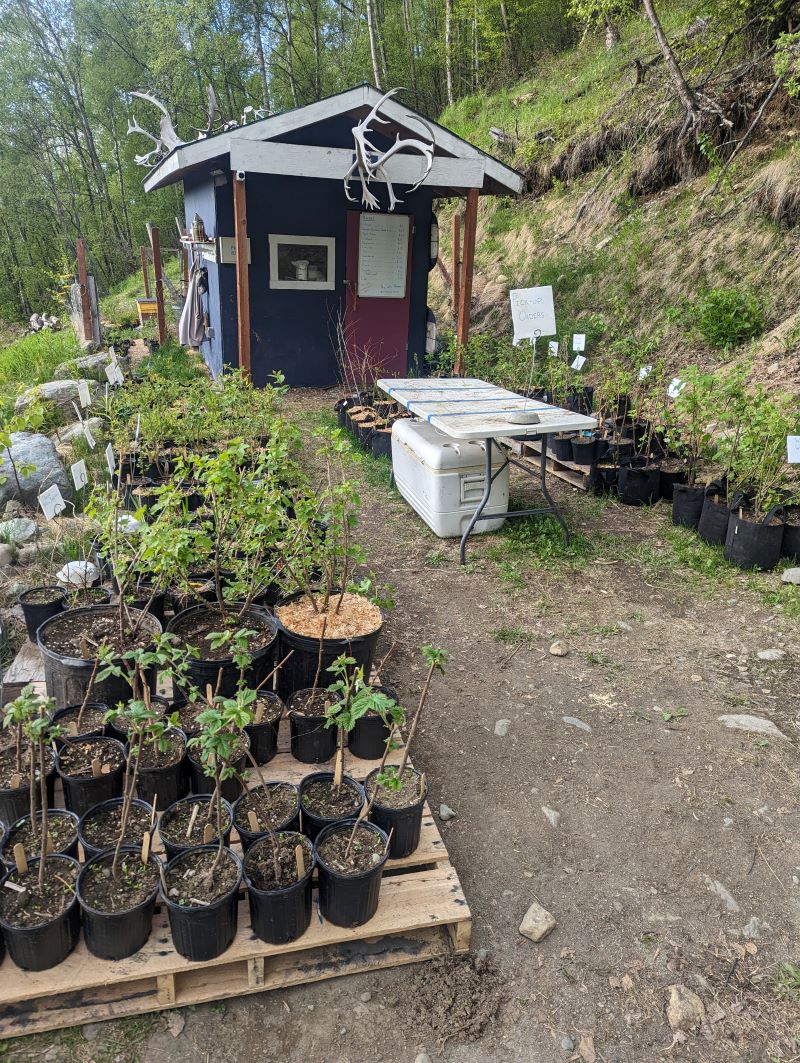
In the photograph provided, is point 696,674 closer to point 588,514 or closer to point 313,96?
point 588,514

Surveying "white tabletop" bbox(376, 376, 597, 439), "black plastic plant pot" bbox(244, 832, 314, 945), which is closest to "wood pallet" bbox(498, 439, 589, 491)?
"white tabletop" bbox(376, 376, 597, 439)

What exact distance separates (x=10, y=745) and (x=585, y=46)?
65.5 ft

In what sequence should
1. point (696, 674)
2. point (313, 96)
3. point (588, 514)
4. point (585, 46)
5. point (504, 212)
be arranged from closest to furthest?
point (696, 674) → point (588, 514) → point (504, 212) → point (585, 46) → point (313, 96)

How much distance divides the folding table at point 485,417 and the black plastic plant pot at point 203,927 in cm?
285

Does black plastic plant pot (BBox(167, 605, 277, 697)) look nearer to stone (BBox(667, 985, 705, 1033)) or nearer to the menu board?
stone (BBox(667, 985, 705, 1033))

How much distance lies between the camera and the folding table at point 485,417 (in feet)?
13.9

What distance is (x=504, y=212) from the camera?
12.8 meters

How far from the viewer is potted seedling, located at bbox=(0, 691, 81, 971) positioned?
5.81 feet

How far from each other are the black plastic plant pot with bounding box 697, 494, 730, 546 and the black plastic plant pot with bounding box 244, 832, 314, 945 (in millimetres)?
3791

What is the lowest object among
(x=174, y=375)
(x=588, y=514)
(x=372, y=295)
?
(x=588, y=514)

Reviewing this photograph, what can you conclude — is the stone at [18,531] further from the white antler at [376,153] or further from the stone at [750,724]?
the white antler at [376,153]

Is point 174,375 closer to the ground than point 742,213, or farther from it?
closer to the ground

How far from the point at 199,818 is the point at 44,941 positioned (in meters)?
0.51

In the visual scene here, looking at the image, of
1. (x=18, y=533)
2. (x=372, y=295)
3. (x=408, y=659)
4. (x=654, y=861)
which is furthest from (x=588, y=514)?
(x=372, y=295)
